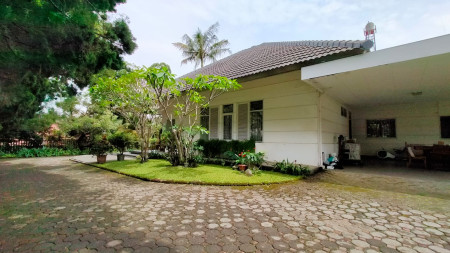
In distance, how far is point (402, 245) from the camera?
2.17 m

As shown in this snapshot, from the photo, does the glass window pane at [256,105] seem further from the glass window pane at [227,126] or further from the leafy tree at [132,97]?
the leafy tree at [132,97]

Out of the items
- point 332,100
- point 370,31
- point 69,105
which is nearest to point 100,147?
point 332,100

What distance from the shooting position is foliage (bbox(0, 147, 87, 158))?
1273 cm

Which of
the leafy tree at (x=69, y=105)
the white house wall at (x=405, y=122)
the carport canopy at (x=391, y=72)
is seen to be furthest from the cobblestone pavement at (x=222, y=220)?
the leafy tree at (x=69, y=105)

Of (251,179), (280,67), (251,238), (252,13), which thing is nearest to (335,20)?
(280,67)

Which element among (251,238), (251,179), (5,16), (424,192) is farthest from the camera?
(251,179)

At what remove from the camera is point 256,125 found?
8.10 metres

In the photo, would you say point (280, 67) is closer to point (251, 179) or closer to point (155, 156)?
A: point (251, 179)

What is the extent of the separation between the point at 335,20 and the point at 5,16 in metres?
7.85

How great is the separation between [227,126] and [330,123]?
4426 mm

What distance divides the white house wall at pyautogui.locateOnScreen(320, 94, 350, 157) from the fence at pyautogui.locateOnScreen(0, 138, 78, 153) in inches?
706

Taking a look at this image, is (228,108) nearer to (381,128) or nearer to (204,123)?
(204,123)

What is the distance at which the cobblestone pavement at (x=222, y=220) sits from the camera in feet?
7.11

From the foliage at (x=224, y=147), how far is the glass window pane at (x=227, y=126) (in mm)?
585
